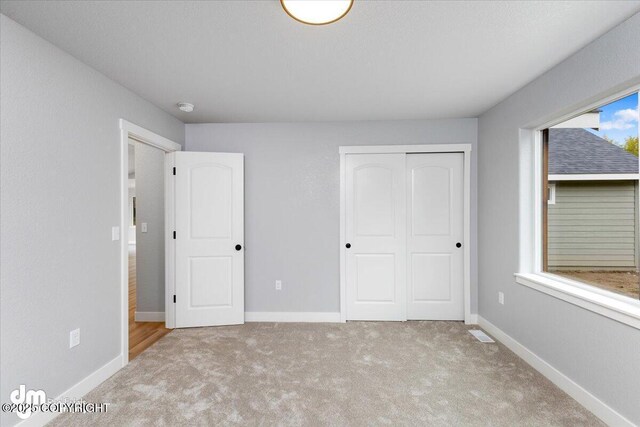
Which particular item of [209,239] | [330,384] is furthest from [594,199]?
[209,239]

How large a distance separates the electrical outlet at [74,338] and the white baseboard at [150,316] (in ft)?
5.37

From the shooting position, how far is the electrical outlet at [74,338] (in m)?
2.10

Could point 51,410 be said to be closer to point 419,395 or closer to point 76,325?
point 76,325

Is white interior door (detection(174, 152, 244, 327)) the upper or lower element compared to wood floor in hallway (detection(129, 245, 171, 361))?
upper

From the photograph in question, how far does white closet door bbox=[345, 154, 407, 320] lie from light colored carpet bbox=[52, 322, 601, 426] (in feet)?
1.53

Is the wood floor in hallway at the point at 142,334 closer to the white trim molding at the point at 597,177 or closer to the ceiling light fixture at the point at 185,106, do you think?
the ceiling light fixture at the point at 185,106

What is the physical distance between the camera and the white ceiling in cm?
165

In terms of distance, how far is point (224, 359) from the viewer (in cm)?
275

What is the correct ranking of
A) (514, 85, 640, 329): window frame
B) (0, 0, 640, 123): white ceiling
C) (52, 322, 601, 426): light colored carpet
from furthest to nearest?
1. (514, 85, 640, 329): window frame
2. (52, 322, 601, 426): light colored carpet
3. (0, 0, 640, 123): white ceiling

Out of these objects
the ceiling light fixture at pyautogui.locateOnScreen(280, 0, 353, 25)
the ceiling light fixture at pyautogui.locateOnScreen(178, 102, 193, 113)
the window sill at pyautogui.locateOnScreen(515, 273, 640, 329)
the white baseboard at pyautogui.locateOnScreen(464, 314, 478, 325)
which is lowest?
the white baseboard at pyautogui.locateOnScreen(464, 314, 478, 325)

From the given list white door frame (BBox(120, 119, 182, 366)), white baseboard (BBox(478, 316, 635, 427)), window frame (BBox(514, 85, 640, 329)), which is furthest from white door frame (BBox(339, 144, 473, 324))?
white door frame (BBox(120, 119, 182, 366))

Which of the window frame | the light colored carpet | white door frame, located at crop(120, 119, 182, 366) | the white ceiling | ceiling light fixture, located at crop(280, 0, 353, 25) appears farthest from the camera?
white door frame, located at crop(120, 119, 182, 366)

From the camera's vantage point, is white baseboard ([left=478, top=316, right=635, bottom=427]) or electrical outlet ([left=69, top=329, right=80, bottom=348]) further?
electrical outlet ([left=69, top=329, right=80, bottom=348])

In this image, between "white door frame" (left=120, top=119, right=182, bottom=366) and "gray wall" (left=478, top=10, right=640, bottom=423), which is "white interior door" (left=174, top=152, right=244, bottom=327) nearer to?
"white door frame" (left=120, top=119, right=182, bottom=366)
